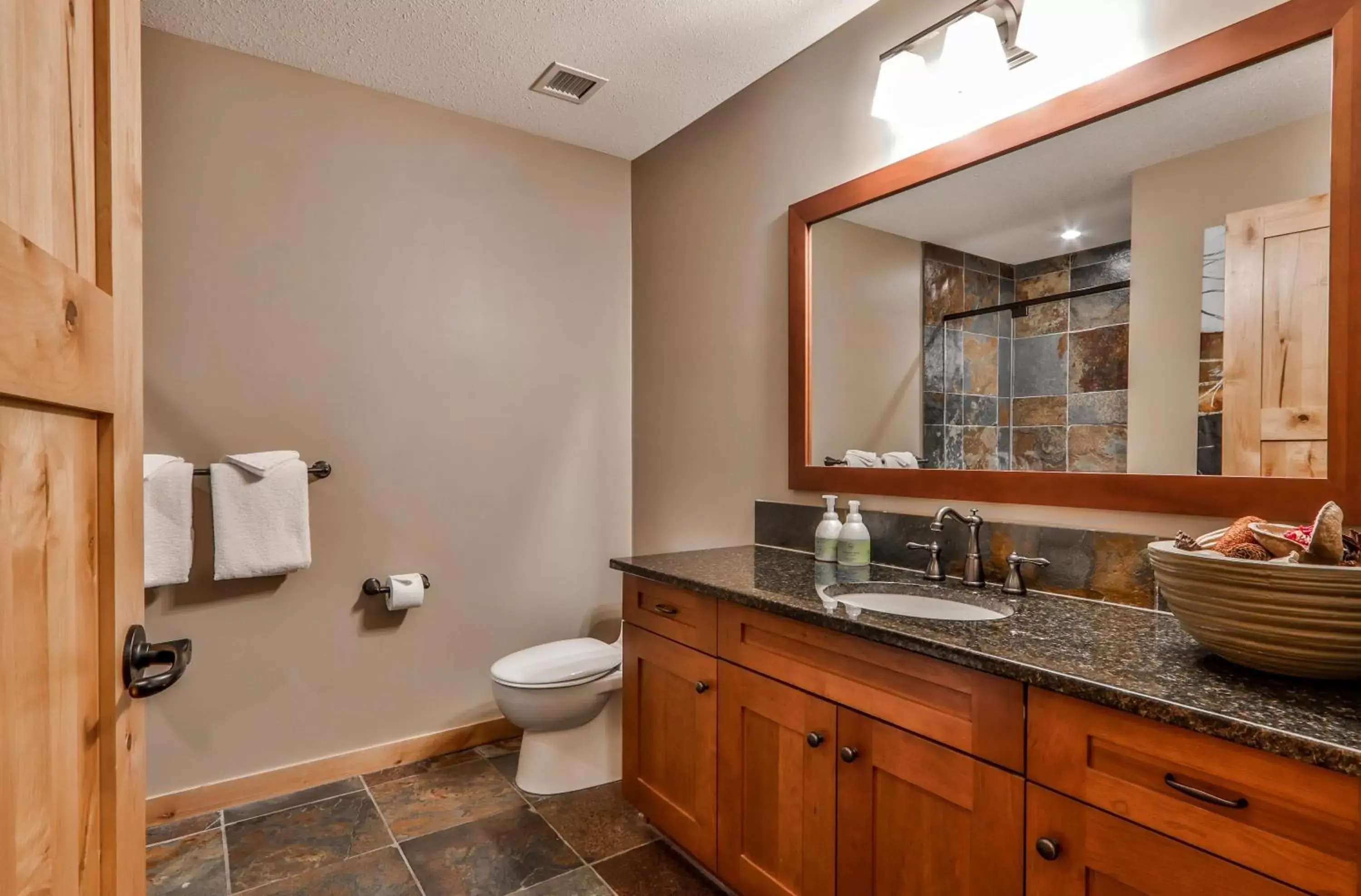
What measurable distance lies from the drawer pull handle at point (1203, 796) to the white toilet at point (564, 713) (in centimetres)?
159

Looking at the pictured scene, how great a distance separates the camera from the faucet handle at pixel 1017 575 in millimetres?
1646

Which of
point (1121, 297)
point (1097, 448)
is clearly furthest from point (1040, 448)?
point (1121, 297)

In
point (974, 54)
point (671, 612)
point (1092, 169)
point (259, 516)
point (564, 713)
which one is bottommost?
point (564, 713)

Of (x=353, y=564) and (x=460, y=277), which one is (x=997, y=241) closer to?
(x=460, y=277)

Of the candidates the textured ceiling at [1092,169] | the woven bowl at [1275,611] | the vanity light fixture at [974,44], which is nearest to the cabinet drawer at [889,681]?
the woven bowl at [1275,611]

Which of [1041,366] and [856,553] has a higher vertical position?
[1041,366]

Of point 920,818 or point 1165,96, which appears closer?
point 920,818

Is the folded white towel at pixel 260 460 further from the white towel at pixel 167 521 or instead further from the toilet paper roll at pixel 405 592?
the toilet paper roll at pixel 405 592

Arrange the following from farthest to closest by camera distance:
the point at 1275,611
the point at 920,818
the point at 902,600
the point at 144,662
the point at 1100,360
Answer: the point at 902,600 → the point at 1100,360 → the point at 920,818 → the point at 1275,611 → the point at 144,662

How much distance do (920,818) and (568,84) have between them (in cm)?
245

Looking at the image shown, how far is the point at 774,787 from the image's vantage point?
1614 millimetres

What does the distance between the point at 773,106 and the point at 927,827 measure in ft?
7.16

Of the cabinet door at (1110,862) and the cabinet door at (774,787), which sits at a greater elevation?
the cabinet door at (1110,862)

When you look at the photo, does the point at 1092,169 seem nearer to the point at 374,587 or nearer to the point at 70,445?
the point at 70,445
